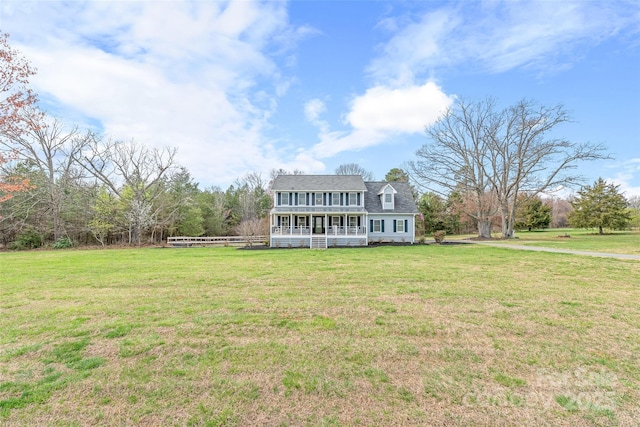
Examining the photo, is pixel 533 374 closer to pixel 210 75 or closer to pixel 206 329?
pixel 206 329

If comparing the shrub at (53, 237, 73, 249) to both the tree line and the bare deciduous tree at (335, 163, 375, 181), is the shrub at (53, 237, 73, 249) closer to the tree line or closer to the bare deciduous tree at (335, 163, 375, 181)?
the tree line

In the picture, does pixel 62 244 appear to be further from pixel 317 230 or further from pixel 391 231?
pixel 391 231

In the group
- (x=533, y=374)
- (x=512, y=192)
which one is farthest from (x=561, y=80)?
(x=533, y=374)

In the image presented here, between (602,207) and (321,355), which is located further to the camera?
(602,207)

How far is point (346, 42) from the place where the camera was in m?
15.0

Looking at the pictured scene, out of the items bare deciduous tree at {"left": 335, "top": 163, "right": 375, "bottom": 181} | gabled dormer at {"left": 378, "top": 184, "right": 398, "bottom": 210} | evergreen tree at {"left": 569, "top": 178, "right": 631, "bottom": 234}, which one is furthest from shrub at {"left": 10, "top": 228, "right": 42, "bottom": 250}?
evergreen tree at {"left": 569, "top": 178, "right": 631, "bottom": 234}

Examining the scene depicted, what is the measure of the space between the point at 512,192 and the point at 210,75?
1292 inches

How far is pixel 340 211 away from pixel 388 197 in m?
5.10

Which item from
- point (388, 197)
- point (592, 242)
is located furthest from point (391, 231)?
point (592, 242)

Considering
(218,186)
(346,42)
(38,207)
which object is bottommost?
(38,207)

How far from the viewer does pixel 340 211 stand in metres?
24.6

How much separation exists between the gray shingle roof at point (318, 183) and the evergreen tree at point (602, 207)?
27.6 meters

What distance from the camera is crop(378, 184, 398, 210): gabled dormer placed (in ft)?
85.5

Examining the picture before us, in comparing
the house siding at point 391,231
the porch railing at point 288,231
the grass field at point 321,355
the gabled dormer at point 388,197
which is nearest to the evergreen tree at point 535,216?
the house siding at point 391,231
